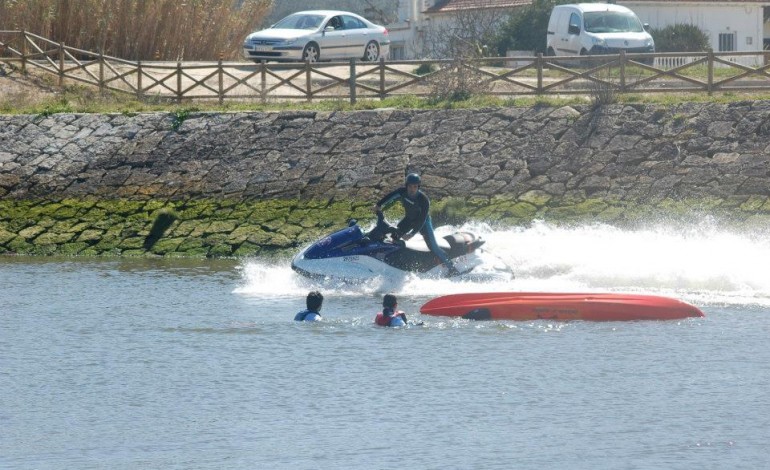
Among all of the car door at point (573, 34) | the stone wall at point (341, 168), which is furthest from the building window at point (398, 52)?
the stone wall at point (341, 168)

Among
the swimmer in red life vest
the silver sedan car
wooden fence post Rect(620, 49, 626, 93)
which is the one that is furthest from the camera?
the silver sedan car

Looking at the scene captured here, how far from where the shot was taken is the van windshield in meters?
39.8

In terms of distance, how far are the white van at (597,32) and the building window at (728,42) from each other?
867 cm

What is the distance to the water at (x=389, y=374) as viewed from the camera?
15.1 meters

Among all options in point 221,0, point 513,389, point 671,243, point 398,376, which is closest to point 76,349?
point 398,376

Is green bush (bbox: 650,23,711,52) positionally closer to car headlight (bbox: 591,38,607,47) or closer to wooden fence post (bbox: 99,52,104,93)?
car headlight (bbox: 591,38,607,47)

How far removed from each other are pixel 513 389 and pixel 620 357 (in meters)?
2.20

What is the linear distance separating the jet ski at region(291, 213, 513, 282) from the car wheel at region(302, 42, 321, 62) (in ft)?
59.1

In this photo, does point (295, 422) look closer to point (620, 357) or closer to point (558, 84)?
point (620, 357)

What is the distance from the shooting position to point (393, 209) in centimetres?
3078

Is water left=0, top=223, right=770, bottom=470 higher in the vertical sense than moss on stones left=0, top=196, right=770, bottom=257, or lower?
lower

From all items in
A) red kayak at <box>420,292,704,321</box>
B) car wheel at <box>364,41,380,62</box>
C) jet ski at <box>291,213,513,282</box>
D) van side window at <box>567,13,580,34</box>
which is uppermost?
van side window at <box>567,13,580,34</box>

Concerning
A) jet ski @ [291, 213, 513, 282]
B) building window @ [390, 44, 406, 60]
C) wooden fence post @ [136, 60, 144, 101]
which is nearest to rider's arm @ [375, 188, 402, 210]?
jet ski @ [291, 213, 513, 282]

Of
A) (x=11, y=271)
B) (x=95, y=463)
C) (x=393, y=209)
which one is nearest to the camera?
(x=95, y=463)
